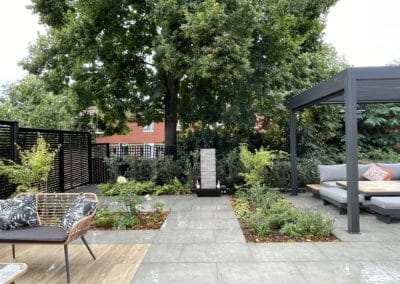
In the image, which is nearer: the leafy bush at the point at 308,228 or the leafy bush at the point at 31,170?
the leafy bush at the point at 308,228

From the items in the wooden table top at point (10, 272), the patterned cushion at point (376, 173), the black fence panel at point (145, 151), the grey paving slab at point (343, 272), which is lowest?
the grey paving slab at point (343, 272)

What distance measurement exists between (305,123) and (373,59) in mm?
16214

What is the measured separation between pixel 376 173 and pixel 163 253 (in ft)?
23.8

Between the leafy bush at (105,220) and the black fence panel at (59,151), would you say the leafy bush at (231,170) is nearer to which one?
the black fence panel at (59,151)

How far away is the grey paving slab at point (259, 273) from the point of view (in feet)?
13.5

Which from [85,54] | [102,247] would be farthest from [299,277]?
[85,54]

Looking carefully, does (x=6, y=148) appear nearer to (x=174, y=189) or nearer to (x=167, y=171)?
(x=174, y=189)

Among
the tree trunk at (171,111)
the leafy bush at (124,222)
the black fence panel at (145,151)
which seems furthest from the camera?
the black fence panel at (145,151)

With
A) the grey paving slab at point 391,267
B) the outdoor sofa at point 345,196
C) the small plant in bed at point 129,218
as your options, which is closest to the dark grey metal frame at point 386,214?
the outdoor sofa at point 345,196

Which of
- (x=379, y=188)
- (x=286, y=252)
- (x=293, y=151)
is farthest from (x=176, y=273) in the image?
(x=293, y=151)

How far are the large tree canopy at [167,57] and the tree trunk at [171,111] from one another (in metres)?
0.04

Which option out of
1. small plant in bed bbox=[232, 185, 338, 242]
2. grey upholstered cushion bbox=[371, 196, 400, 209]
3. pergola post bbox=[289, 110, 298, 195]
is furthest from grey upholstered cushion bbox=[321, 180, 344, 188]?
small plant in bed bbox=[232, 185, 338, 242]

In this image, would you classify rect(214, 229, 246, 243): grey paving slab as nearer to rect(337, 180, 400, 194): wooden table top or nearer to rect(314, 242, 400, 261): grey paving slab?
rect(314, 242, 400, 261): grey paving slab

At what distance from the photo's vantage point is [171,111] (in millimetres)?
13328
